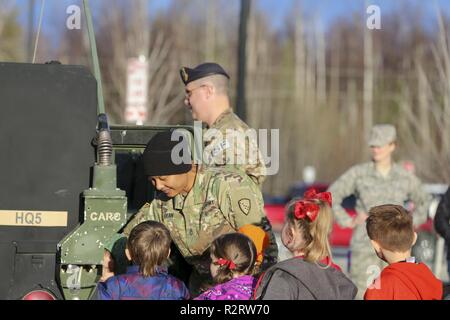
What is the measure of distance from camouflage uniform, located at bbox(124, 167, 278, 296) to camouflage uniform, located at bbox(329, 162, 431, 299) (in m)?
Answer: 3.50

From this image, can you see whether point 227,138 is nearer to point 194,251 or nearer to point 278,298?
point 194,251

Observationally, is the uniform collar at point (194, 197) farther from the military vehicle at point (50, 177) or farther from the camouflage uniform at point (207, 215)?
the military vehicle at point (50, 177)

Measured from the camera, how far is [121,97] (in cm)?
2506

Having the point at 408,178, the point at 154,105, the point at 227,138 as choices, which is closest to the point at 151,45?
A: the point at 154,105

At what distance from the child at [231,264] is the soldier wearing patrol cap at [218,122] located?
1.16 m

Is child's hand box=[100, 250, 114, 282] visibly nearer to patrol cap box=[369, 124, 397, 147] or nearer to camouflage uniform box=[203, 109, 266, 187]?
Answer: camouflage uniform box=[203, 109, 266, 187]

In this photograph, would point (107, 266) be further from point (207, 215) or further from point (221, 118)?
point (221, 118)

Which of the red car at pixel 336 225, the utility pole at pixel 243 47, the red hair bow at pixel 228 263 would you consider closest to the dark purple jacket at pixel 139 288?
the red hair bow at pixel 228 263

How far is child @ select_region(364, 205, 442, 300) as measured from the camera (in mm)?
4906

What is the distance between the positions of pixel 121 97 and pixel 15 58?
653cm

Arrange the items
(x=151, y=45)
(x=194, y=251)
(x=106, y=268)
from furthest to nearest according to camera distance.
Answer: (x=151, y=45)
(x=194, y=251)
(x=106, y=268)

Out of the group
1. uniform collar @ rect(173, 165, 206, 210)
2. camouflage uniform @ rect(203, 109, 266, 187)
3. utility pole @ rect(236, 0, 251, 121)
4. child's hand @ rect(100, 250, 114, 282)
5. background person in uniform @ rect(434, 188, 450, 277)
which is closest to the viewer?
child's hand @ rect(100, 250, 114, 282)

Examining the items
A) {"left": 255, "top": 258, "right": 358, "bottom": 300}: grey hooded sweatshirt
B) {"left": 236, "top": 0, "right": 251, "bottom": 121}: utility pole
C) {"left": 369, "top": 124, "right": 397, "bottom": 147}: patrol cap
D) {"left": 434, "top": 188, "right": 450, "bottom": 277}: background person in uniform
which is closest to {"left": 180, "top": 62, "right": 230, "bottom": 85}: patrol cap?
{"left": 255, "top": 258, "right": 358, "bottom": 300}: grey hooded sweatshirt
